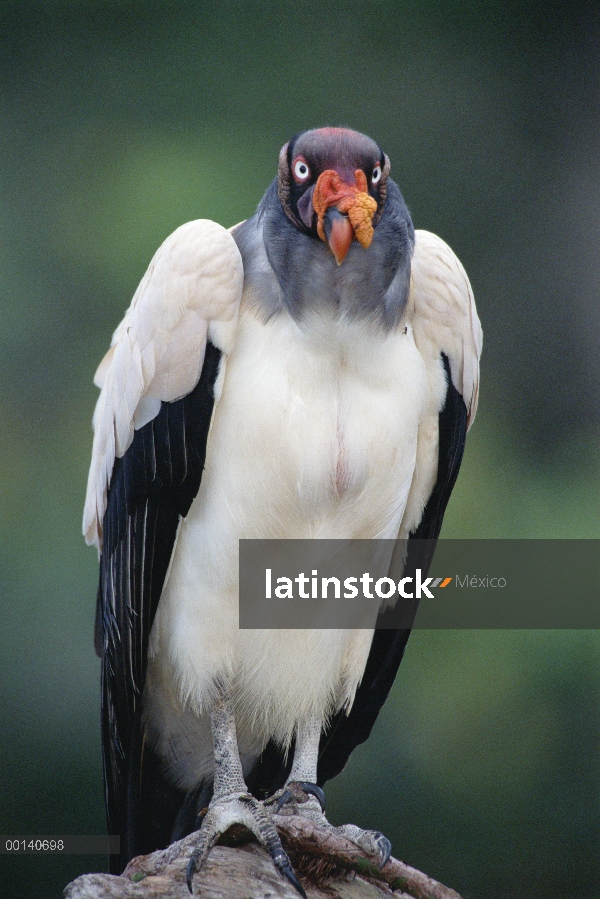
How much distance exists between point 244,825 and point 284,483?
0.58 meters

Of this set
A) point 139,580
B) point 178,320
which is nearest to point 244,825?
point 139,580

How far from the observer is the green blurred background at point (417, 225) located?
2.71 m

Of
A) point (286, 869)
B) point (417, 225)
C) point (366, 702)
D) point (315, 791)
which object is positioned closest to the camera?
point (286, 869)

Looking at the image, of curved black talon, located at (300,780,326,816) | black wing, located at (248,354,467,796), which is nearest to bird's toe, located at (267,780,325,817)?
curved black talon, located at (300,780,326,816)

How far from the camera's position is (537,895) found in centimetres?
266

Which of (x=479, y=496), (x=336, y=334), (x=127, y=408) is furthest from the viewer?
(x=479, y=496)

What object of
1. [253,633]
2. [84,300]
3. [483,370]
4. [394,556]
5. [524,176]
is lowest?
[253,633]

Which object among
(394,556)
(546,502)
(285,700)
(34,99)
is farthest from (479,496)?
(34,99)

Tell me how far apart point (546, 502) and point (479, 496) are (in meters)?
0.19

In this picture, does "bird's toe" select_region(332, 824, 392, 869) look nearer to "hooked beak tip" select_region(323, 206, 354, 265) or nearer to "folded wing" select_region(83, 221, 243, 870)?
"folded wing" select_region(83, 221, 243, 870)

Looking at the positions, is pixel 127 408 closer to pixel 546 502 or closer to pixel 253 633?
pixel 253 633

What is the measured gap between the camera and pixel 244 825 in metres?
1.65

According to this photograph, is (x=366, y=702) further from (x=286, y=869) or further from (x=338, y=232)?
(x=338, y=232)

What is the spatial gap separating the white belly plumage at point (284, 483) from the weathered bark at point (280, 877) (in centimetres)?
28
